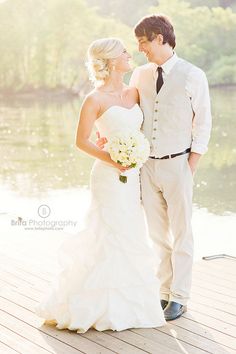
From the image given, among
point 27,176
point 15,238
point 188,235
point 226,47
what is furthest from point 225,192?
point 226,47

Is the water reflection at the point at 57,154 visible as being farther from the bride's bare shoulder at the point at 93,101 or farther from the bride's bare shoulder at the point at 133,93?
the bride's bare shoulder at the point at 93,101

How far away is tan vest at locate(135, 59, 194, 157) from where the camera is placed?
3275 mm

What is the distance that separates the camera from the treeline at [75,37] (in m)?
26.6

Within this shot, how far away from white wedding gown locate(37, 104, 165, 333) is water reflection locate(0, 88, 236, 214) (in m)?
6.17

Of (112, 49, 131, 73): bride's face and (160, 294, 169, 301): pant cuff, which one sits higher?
(112, 49, 131, 73): bride's face

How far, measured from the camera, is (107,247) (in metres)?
3.26

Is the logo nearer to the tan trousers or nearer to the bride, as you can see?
the tan trousers

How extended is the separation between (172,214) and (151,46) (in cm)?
82

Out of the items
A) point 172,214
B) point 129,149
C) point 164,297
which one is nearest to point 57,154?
point 164,297

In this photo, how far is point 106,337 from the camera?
10.3 ft

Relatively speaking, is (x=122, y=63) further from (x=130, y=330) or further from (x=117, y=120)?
(x=130, y=330)

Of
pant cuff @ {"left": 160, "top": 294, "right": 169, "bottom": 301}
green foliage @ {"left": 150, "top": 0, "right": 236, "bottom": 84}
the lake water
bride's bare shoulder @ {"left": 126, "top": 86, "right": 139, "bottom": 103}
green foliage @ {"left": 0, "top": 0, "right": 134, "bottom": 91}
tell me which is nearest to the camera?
bride's bare shoulder @ {"left": 126, "top": 86, "right": 139, "bottom": 103}

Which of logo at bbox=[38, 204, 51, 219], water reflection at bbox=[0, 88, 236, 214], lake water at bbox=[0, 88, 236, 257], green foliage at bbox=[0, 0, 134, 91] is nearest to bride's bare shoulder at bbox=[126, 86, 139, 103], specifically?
logo at bbox=[38, 204, 51, 219]

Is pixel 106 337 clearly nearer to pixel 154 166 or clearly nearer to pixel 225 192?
pixel 154 166
